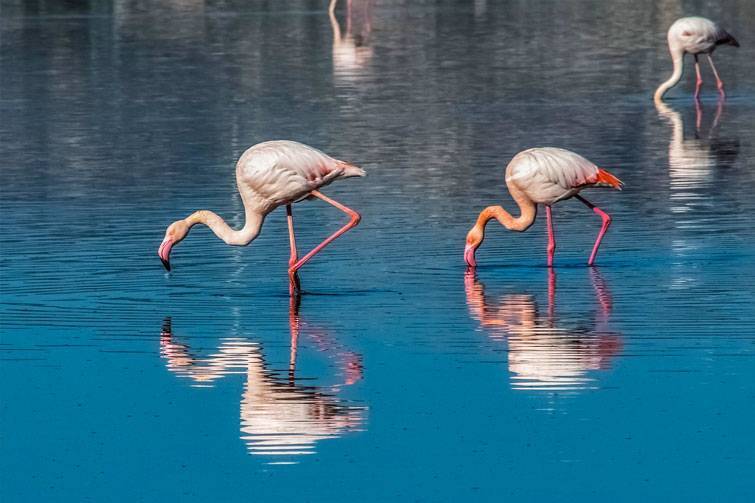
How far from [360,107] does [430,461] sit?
17.0 meters

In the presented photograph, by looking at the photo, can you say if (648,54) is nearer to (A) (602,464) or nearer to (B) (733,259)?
(B) (733,259)

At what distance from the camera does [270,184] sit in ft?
41.6

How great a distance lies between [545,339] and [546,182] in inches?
122

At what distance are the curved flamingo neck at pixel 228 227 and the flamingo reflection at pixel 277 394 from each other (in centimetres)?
159

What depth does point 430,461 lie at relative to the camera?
26.7 ft

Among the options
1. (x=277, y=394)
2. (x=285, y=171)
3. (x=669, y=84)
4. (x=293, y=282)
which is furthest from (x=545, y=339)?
(x=669, y=84)

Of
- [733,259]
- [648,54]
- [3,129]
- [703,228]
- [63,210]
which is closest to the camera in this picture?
[733,259]

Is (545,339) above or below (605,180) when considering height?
below

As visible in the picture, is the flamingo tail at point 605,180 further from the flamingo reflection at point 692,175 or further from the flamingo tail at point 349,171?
the flamingo tail at point 349,171

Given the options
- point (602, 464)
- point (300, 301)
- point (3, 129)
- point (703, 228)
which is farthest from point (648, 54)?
point (602, 464)

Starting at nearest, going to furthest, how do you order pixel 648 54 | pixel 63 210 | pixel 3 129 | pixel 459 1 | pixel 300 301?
pixel 300 301
pixel 63 210
pixel 3 129
pixel 648 54
pixel 459 1

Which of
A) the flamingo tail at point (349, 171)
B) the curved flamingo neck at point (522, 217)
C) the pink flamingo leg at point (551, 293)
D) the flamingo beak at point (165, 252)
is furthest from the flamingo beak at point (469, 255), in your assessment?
the flamingo beak at point (165, 252)

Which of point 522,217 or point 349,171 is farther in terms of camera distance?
point 522,217

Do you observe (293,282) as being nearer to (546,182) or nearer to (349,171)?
(349,171)
